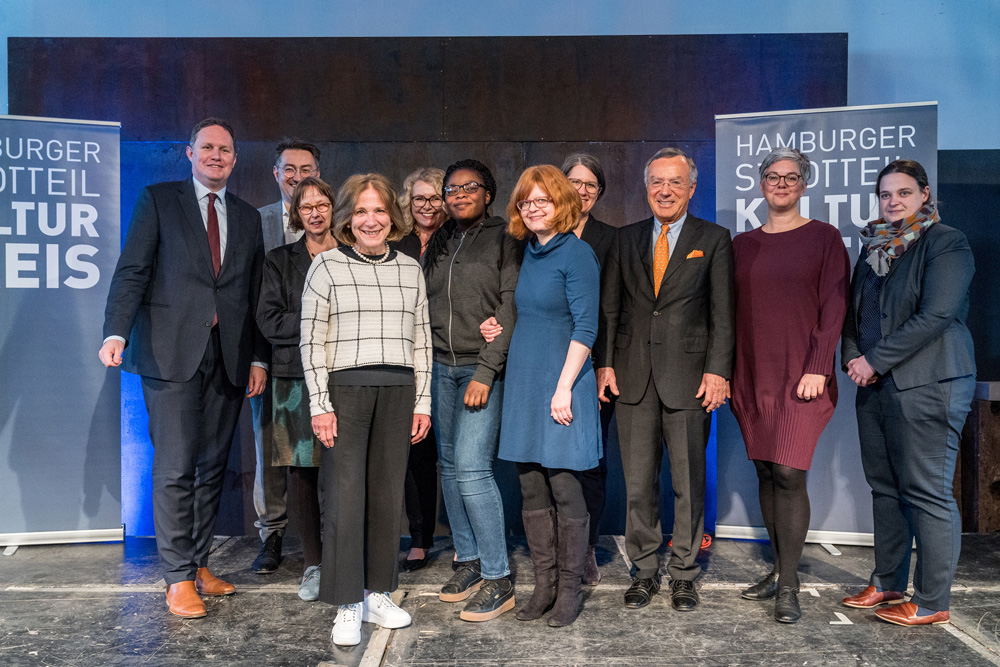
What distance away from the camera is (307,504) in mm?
3189

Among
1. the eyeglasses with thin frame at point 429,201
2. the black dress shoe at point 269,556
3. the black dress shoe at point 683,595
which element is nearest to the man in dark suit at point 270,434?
the black dress shoe at point 269,556

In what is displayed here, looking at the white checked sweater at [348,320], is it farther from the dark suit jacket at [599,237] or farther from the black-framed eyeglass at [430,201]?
the dark suit jacket at [599,237]

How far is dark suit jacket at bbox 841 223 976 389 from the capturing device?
2820 mm

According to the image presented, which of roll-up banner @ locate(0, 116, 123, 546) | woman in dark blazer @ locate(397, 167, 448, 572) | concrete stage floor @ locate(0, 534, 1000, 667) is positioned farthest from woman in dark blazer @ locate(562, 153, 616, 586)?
roll-up banner @ locate(0, 116, 123, 546)

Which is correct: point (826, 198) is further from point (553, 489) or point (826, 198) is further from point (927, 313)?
point (553, 489)

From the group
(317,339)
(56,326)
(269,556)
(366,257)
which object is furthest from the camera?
(56,326)

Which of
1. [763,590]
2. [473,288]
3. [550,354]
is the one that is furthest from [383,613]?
[763,590]

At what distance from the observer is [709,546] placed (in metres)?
3.99

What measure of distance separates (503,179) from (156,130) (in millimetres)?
1925

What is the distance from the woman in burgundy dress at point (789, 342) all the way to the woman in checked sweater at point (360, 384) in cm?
139

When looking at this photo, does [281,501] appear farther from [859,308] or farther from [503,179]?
[859,308]

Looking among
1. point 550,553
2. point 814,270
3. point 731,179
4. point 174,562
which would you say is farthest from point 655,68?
point 174,562

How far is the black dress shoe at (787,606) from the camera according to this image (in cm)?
291

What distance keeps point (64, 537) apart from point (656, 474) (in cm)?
303
